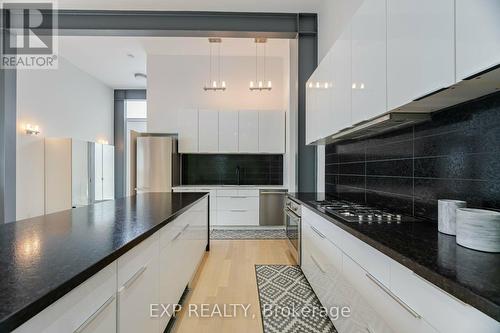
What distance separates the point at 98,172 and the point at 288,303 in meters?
5.92

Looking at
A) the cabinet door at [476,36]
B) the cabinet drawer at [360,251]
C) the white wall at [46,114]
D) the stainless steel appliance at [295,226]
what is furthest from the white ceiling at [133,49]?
the cabinet door at [476,36]

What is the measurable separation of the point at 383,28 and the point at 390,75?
0.30 metres

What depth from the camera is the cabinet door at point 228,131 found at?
5195 mm

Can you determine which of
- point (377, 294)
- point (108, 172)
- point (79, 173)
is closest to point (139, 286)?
point (377, 294)

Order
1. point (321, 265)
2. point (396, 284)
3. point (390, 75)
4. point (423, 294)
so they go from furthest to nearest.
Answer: point (321, 265) → point (390, 75) → point (396, 284) → point (423, 294)

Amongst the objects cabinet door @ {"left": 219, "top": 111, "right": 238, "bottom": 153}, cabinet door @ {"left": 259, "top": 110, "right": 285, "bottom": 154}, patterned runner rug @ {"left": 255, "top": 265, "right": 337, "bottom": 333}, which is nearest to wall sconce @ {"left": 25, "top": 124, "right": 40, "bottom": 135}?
cabinet door @ {"left": 219, "top": 111, "right": 238, "bottom": 153}

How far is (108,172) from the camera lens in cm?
699

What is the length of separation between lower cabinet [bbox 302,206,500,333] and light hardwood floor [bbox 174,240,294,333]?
0.67 meters

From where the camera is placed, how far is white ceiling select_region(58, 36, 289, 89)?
481cm

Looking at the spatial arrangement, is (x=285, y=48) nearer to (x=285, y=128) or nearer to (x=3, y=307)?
(x=285, y=128)

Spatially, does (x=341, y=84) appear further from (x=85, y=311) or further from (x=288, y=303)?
(x=85, y=311)

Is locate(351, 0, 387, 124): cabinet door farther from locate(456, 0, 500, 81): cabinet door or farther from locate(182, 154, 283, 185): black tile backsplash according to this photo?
locate(182, 154, 283, 185): black tile backsplash

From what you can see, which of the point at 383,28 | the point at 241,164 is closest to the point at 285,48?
the point at 241,164

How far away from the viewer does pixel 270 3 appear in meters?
3.35
